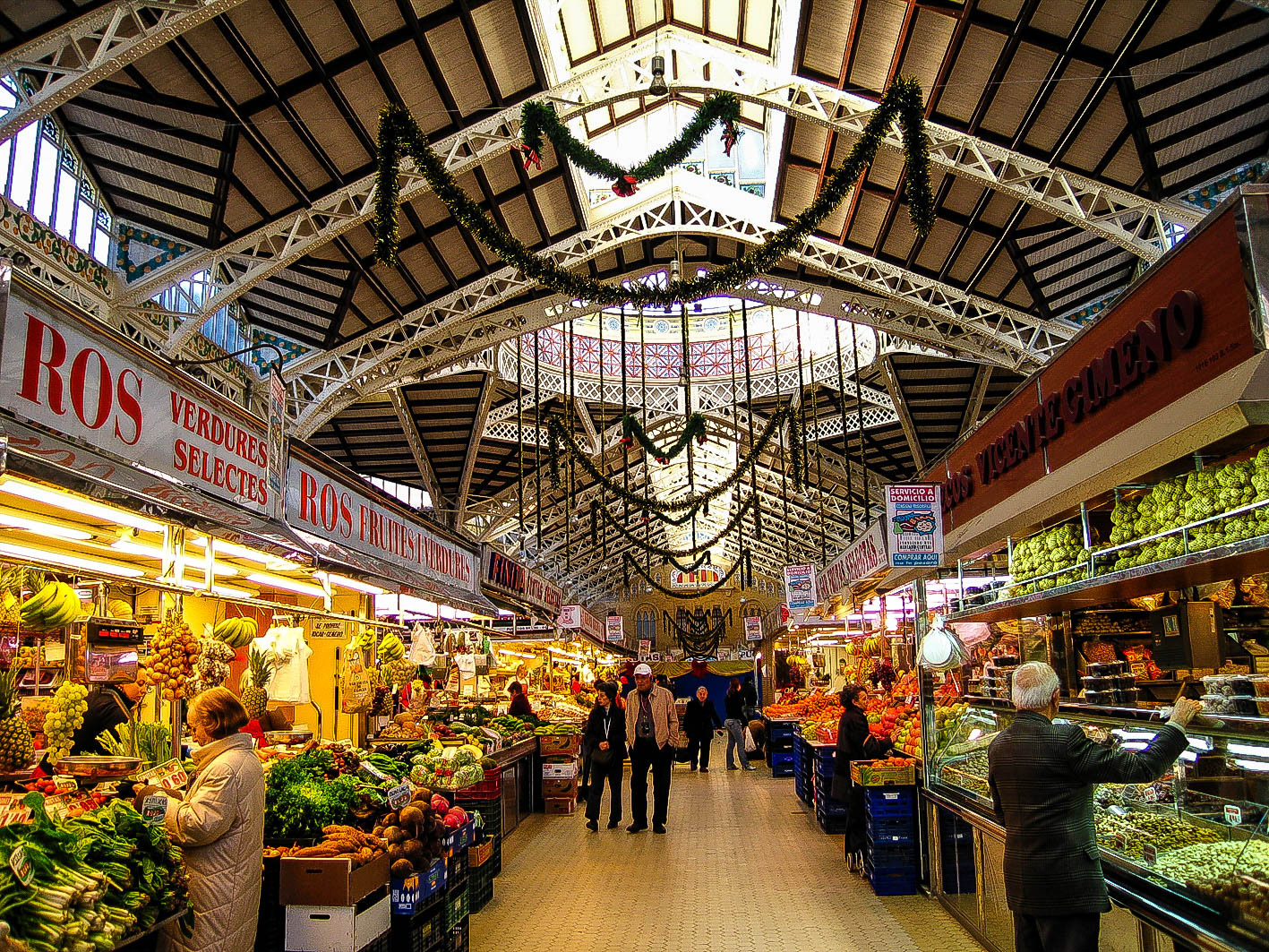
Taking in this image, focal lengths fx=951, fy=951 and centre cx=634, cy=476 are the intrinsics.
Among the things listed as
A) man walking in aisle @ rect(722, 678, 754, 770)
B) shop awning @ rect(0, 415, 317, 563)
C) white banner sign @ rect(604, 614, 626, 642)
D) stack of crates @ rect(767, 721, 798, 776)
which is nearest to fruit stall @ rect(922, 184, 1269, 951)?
shop awning @ rect(0, 415, 317, 563)

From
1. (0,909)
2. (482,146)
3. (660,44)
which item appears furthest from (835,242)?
(0,909)

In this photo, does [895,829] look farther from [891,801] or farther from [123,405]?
[123,405]

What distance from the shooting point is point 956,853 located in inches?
235

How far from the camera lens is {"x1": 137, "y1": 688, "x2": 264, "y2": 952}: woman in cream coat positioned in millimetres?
3541

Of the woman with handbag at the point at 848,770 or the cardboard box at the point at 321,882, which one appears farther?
the woman with handbag at the point at 848,770

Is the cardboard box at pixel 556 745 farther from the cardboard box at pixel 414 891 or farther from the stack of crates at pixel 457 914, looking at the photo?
the cardboard box at pixel 414 891

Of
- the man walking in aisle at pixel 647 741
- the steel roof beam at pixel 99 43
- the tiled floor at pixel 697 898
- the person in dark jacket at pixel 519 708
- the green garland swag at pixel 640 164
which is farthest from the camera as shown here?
the person in dark jacket at pixel 519 708

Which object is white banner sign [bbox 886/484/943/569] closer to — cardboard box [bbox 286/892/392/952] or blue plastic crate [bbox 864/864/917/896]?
blue plastic crate [bbox 864/864/917/896]

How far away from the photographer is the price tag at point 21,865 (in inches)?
104

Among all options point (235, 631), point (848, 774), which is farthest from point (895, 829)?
point (235, 631)

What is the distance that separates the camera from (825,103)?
10.9 m

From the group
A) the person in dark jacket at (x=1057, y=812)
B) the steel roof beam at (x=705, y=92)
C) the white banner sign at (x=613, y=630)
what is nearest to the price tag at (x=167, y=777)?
the person in dark jacket at (x=1057, y=812)

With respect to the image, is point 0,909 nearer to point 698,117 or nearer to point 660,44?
point 698,117

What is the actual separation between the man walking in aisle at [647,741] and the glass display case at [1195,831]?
4783 mm
